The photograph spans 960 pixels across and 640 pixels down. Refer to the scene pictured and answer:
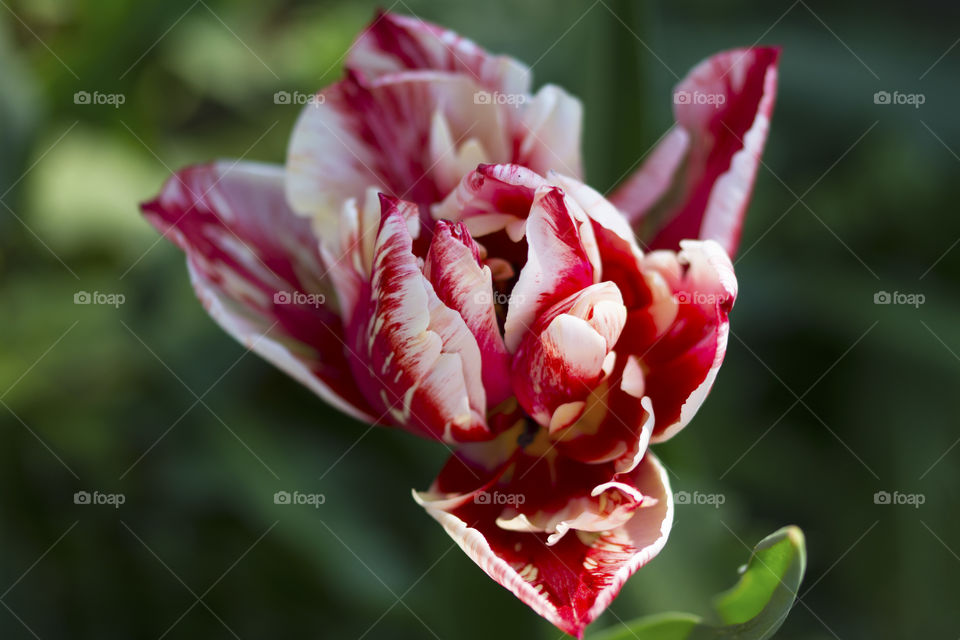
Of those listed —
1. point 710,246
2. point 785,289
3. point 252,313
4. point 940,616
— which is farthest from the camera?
point 785,289

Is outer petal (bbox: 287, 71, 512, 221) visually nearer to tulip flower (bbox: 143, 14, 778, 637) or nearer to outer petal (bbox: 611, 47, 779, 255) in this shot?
tulip flower (bbox: 143, 14, 778, 637)

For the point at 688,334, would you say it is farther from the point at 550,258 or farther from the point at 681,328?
the point at 550,258

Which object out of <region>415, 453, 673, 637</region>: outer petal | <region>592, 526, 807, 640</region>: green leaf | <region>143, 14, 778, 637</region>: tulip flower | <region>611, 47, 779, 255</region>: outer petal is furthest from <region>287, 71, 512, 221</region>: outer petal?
<region>592, 526, 807, 640</region>: green leaf

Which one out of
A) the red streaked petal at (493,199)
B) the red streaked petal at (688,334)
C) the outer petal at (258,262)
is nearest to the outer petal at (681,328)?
the red streaked petal at (688,334)

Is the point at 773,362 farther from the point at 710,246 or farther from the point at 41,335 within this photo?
the point at 41,335

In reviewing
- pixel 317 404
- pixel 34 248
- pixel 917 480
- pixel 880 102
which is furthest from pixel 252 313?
pixel 880 102

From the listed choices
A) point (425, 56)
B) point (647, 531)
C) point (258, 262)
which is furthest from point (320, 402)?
point (647, 531)
